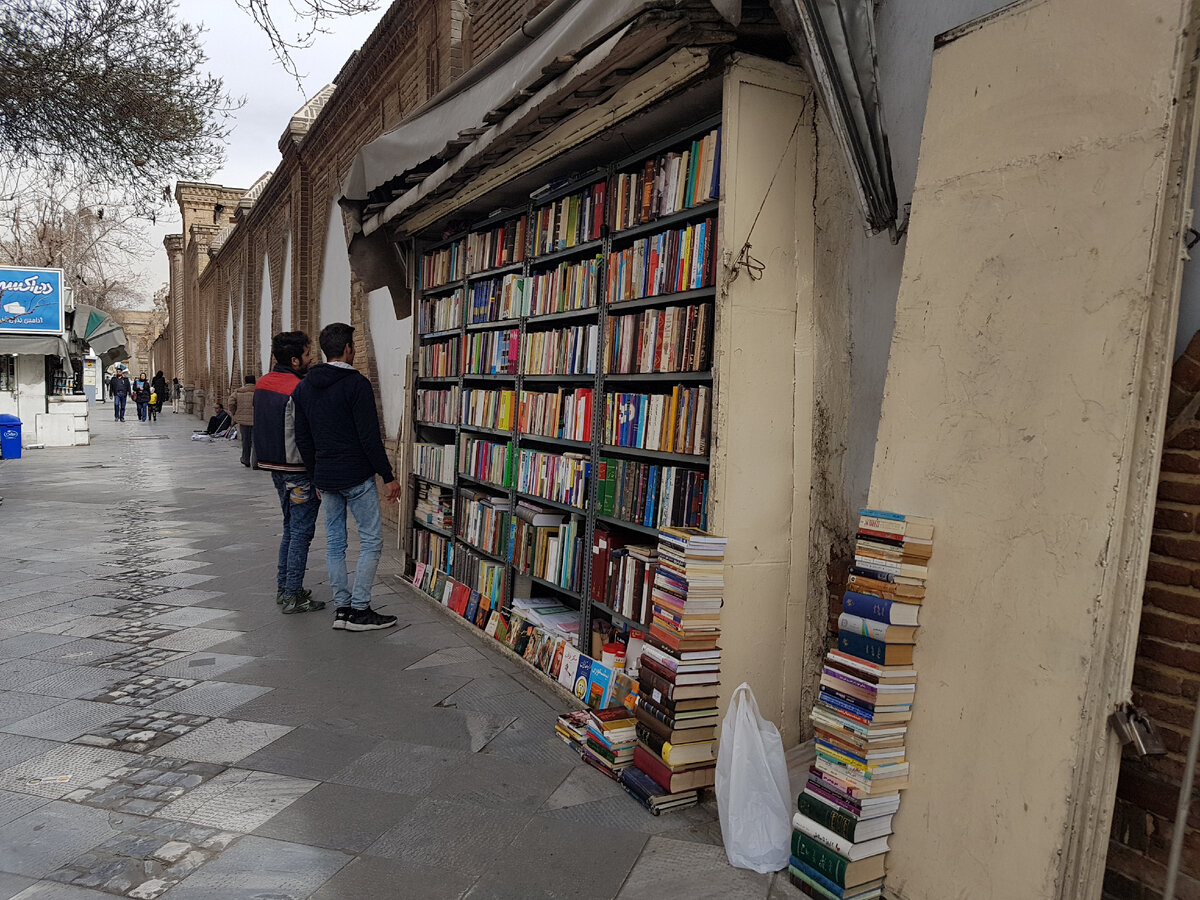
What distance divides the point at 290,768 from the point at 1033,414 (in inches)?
116

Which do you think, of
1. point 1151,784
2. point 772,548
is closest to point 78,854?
point 772,548

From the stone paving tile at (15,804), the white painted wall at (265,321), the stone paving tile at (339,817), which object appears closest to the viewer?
the stone paving tile at (339,817)

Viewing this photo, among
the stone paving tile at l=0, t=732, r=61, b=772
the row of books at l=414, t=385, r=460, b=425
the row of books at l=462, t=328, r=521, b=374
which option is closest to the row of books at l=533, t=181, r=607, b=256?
the row of books at l=462, t=328, r=521, b=374

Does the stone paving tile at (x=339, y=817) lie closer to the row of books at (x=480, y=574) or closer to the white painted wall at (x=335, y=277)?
the row of books at (x=480, y=574)

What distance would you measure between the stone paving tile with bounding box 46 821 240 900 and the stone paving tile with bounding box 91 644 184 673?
1898 millimetres

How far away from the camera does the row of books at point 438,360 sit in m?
6.25

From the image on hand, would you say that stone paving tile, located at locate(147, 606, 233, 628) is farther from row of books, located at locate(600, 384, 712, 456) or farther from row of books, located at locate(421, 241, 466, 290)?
row of books, located at locate(600, 384, 712, 456)

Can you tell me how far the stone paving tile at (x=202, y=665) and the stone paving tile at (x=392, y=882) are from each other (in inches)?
86.4

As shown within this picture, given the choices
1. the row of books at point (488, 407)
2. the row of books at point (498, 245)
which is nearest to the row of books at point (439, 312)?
the row of books at point (498, 245)

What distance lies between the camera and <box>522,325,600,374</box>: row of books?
173 inches

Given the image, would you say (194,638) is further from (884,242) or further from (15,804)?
(884,242)

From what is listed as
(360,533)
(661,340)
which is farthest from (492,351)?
(661,340)

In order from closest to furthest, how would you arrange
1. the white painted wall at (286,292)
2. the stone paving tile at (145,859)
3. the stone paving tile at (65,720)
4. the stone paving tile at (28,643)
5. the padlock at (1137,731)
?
the padlock at (1137,731), the stone paving tile at (145,859), the stone paving tile at (65,720), the stone paving tile at (28,643), the white painted wall at (286,292)

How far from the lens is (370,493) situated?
5.31 metres
